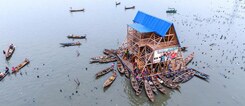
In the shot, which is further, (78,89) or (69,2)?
(69,2)

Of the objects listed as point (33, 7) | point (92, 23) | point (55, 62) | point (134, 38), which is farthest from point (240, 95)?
point (33, 7)

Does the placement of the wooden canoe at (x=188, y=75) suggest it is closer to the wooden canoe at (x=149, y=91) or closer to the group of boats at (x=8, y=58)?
the wooden canoe at (x=149, y=91)

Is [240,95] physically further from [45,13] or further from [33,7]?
[33,7]

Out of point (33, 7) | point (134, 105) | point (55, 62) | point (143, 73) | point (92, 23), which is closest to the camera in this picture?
point (134, 105)

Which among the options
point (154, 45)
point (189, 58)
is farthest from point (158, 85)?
point (189, 58)

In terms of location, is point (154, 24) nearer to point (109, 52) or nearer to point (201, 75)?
point (201, 75)

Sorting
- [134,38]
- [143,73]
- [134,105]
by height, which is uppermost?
[134,38]
